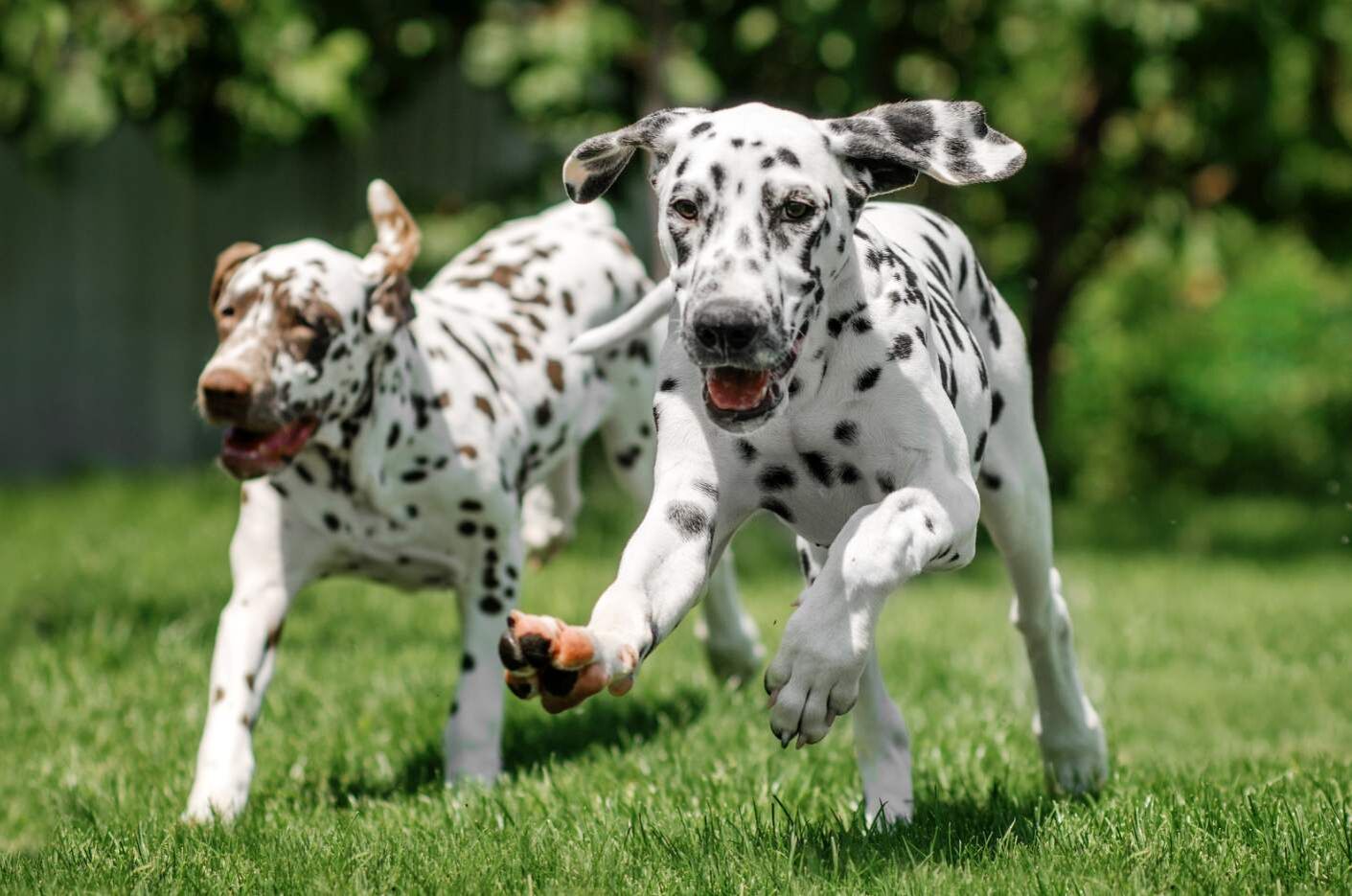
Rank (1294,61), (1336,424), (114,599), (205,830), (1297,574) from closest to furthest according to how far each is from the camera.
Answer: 1. (205,830)
2. (114,599)
3. (1297,574)
4. (1294,61)
5. (1336,424)

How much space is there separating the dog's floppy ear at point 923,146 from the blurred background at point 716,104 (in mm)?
6029

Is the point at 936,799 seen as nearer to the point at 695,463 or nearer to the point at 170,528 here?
the point at 695,463

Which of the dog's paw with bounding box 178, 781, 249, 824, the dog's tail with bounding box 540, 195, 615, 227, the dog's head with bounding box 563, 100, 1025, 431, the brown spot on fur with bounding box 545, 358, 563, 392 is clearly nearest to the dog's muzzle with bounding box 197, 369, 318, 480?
the dog's paw with bounding box 178, 781, 249, 824

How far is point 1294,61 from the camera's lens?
12.3 meters

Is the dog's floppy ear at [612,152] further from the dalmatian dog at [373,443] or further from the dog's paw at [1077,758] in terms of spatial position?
the dog's paw at [1077,758]

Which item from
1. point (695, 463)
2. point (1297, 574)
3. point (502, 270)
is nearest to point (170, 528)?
point (502, 270)

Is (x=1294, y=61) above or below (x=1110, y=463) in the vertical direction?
above

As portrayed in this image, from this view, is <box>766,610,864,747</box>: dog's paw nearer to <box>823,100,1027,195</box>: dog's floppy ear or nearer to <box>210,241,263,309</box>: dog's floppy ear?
<box>823,100,1027,195</box>: dog's floppy ear

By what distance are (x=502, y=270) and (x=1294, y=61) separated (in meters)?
8.24

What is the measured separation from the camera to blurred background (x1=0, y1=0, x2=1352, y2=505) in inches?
400

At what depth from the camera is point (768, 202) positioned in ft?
11.0

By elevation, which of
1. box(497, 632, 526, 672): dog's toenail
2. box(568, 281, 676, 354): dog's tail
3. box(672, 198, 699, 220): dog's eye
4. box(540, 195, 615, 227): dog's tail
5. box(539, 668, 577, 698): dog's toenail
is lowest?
box(540, 195, 615, 227): dog's tail

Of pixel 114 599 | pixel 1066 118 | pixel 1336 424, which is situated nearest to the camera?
pixel 114 599

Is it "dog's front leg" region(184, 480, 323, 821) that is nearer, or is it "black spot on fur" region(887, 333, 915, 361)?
"black spot on fur" region(887, 333, 915, 361)
